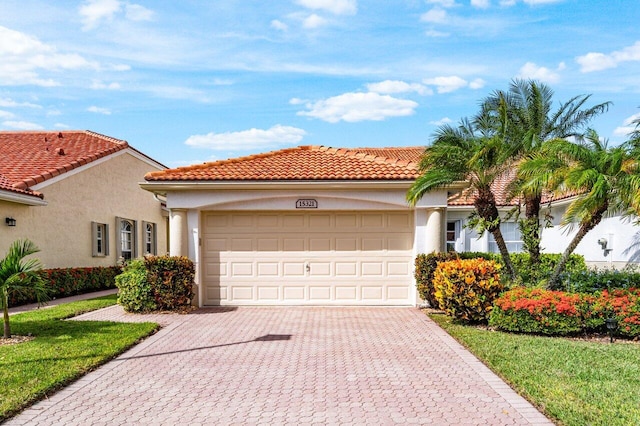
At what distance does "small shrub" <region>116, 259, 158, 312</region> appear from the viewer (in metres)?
11.8

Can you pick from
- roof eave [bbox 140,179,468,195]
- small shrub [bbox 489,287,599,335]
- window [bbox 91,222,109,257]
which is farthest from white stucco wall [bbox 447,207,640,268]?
window [bbox 91,222,109,257]

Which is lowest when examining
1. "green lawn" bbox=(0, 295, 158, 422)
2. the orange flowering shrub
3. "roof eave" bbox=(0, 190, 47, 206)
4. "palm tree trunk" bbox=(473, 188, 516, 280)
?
"green lawn" bbox=(0, 295, 158, 422)

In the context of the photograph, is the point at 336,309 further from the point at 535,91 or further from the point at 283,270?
the point at 535,91

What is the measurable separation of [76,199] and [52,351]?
36.0ft

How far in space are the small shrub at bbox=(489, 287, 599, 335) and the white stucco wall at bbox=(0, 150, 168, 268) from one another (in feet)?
40.7

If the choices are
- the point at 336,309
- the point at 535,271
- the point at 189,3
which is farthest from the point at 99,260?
the point at 535,271

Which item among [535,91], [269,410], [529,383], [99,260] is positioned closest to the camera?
[269,410]

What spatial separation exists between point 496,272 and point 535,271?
2.13m

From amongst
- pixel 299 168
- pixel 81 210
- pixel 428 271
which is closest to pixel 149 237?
pixel 81 210

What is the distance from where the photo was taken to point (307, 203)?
41.9 feet

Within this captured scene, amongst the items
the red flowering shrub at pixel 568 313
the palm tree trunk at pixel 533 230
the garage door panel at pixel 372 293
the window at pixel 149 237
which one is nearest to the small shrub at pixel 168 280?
the garage door panel at pixel 372 293

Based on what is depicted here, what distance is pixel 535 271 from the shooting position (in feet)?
38.8

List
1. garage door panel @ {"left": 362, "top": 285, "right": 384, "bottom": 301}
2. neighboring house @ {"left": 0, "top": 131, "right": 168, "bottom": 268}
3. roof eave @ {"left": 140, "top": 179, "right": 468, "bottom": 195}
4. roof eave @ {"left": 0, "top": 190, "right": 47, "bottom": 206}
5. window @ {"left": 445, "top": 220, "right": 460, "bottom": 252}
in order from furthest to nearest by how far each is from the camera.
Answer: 1. window @ {"left": 445, "top": 220, "right": 460, "bottom": 252}
2. neighboring house @ {"left": 0, "top": 131, "right": 168, "bottom": 268}
3. roof eave @ {"left": 0, "top": 190, "right": 47, "bottom": 206}
4. garage door panel @ {"left": 362, "top": 285, "right": 384, "bottom": 301}
5. roof eave @ {"left": 140, "top": 179, "right": 468, "bottom": 195}

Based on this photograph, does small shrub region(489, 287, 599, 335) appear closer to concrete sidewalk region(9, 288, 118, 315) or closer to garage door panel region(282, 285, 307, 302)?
garage door panel region(282, 285, 307, 302)
